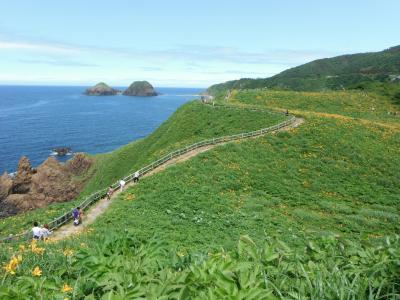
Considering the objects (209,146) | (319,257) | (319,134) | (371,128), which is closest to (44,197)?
(209,146)

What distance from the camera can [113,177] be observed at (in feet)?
183

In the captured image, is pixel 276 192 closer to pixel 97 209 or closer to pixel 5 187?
pixel 97 209

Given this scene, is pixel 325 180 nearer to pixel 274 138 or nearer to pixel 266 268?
pixel 274 138

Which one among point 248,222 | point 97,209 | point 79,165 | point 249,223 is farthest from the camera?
point 79,165

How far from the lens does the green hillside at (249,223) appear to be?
4.91 metres

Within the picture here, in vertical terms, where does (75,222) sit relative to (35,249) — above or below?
below

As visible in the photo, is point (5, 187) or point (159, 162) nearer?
point (159, 162)

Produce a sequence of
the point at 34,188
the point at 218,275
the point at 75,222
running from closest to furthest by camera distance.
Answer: the point at 218,275 < the point at 75,222 < the point at 34,188

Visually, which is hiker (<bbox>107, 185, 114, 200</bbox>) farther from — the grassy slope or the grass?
the grass

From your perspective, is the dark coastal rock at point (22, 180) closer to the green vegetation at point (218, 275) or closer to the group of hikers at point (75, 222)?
the group of hikers at point (75, 222)

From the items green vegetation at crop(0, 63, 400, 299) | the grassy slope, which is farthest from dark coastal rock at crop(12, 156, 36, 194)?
the grassy slope

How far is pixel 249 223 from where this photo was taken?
78.7 ft

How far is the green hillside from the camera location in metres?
4.91

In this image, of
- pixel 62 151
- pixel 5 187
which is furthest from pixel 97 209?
pixel 62 151
